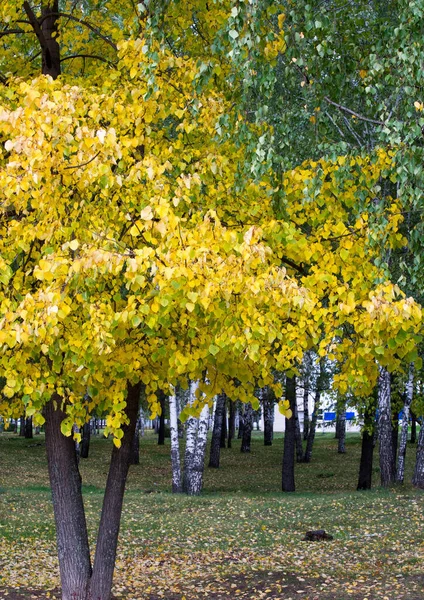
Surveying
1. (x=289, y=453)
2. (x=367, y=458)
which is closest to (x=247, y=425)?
(x=289, y=453)

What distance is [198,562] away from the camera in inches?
432

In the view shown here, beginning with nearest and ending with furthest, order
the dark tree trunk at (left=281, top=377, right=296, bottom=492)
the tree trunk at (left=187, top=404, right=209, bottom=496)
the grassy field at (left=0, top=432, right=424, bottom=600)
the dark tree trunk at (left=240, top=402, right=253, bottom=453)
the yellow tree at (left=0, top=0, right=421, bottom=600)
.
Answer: the yellow tree at (left=0, top=0, right=421, bottom=600), the grassy field at (left=0, top=432, right=424, bottom=600), the tree trunk at (left=187, top=404, right=209, bottom=496), the dark tree trunk at (left=281, top=377, right=296, bottom=492), the dark tree trunk at (left=240, top=402, right=253, bottom=453)

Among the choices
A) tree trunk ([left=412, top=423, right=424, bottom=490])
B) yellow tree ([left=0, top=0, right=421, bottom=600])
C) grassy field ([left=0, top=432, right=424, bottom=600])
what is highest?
yellow tree ([left=0, top=0, right=421, bottom=600])

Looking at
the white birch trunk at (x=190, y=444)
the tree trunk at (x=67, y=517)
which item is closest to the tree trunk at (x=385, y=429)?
the white birch trunk at (x=190, y=444)

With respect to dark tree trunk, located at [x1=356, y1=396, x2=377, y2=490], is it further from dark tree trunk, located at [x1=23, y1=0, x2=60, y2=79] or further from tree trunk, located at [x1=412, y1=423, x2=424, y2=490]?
dark tree trunk, located at [x1=23, y1=0, x2=60, y2=79]

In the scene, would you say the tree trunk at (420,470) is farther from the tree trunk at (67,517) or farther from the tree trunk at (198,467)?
the tree trunk at (67,517)

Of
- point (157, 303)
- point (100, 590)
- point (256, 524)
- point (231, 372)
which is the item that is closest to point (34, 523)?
point (256, 524)

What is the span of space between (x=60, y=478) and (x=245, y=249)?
4.27 m

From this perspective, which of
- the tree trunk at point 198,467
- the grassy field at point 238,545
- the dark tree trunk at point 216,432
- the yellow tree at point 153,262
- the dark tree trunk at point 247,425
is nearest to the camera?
the yellow tree at point 153,262

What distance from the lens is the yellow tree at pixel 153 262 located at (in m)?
5.32

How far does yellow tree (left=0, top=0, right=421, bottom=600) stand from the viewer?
532cm

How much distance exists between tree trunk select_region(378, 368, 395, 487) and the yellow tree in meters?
12.3

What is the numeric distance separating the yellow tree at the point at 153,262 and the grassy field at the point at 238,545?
2.13m

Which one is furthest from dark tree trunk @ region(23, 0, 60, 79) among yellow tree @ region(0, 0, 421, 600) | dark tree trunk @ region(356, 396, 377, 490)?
dark tree trunk @ region(356, 396, 377, 490)
